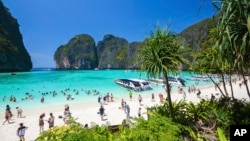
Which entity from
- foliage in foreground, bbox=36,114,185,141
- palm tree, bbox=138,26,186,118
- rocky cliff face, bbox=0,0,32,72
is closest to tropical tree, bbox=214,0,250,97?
palm tree, bbox=138,26,186,118

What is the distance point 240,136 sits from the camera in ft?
12.7

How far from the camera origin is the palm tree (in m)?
10.0

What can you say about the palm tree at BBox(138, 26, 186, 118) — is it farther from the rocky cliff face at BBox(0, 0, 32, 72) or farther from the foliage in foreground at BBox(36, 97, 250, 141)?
the rocky cliff face at BBox(0, 0, 32, 72)

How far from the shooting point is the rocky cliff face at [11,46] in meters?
134

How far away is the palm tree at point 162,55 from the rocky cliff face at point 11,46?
132885mm

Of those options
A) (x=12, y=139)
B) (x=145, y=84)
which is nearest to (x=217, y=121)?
(x=12, y=139)

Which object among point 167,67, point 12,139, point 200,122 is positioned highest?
point 167,67

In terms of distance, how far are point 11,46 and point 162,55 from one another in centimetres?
14466

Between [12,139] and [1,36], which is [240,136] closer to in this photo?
[12,139]

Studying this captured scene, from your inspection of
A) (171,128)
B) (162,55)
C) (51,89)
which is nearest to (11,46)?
(51,89)

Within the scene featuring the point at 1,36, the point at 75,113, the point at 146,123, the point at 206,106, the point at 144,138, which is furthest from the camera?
the point at 1,36

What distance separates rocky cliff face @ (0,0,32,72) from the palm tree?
133 m

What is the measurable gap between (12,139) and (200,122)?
13.2 metres

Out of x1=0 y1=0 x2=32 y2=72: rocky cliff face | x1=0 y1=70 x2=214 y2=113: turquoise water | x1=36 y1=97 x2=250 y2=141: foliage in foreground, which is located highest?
x1=0 y1=0 x2=32 y2=72: rocky cliff face
